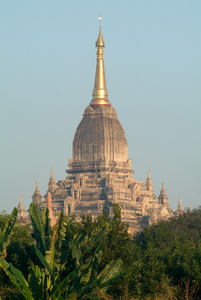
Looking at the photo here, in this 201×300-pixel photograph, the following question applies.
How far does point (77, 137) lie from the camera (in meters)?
158

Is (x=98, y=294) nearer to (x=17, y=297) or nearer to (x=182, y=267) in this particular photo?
(x=17, y=297)

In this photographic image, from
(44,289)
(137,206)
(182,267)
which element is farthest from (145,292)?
(137,206)

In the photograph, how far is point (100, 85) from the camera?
161 meters

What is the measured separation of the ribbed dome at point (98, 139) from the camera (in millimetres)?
157250

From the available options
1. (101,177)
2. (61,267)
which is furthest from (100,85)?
(61,267)

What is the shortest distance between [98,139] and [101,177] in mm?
6444

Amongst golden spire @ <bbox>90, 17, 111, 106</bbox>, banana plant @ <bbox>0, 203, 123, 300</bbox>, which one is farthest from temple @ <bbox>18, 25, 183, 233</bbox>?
banana plant @ <bbox>0, 203, 123, 300</bbox>

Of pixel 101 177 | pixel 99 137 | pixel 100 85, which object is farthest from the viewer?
pixel 100 85

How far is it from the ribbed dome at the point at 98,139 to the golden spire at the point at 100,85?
6.01ft

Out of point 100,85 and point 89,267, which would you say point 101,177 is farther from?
point 89,267

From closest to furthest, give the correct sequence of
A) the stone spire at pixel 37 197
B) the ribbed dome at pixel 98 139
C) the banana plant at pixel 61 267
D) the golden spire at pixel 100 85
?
the banana plant at pixel 61 267, the ribbed dome at pixel 98 139, the stone spire at pixel 37 197, the golden spire at pixel 100 85

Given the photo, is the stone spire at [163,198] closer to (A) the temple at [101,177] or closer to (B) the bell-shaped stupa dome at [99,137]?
(A) the temple at [101,177]

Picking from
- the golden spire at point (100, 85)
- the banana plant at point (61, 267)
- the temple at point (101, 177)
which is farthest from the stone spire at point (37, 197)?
the banana plant at point (61, 267)

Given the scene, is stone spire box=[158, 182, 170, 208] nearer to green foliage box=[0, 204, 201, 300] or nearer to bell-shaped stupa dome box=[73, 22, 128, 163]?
bell-shaped stupa dome box=[73, 22, 128, 163]
